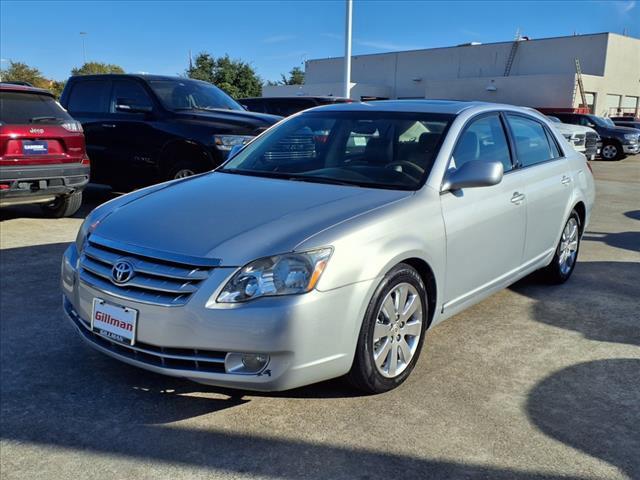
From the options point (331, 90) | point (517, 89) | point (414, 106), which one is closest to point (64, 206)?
point (414, 106)

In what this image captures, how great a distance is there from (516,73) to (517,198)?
44.0 metres

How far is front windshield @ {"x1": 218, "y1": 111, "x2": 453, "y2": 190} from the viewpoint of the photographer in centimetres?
386

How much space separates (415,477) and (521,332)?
6.61 ft

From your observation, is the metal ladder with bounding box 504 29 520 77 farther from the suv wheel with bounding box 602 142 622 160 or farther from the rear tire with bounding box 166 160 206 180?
the rear tire with bounding box 166 160 206 180

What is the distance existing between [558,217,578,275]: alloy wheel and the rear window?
5949 millimetres

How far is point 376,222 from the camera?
3168 millimetres

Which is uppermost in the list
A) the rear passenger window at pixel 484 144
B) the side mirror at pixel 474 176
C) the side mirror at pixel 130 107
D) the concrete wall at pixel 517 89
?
the concrete wall at pixel 517 89

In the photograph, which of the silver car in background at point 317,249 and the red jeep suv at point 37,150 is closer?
the silver car in background at point 317,249

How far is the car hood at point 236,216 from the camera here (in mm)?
2939

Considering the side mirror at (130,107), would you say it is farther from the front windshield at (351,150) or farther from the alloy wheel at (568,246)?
the alloy wheel at (568,246)

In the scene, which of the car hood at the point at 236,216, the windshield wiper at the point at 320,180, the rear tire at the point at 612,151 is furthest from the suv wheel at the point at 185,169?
the rear tire at the point at 612,151

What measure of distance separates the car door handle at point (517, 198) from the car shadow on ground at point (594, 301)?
92 centimetres

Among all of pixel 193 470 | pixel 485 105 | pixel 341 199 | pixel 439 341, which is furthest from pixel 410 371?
pixel 485 105

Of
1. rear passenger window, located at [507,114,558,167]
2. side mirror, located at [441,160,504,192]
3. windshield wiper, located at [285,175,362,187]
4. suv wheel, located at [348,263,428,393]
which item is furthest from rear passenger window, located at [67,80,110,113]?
suv wheel, located at [348,263,428,393]
